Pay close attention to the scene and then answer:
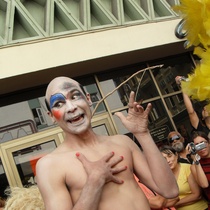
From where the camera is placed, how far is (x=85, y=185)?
5.00ft

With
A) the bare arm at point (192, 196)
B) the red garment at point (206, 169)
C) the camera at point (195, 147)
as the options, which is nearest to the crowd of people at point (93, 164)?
the camera at point (195, 147)

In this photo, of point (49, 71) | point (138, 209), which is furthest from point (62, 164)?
point (49, 71)

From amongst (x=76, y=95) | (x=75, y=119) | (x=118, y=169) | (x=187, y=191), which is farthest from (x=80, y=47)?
(x=118, y=169)

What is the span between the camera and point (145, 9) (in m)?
6.71

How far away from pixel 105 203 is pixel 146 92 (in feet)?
17.8

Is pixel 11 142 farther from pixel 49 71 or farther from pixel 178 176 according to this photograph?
pixel 178 176

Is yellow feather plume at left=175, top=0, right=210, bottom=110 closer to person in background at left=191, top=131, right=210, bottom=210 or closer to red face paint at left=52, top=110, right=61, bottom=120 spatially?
red face paint at left=52, top=110, right=61, bottom=120

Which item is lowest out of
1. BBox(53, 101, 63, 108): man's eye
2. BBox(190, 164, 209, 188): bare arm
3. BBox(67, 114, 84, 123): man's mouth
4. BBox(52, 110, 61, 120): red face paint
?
BBox(190, 164, 209, 188): bare arm

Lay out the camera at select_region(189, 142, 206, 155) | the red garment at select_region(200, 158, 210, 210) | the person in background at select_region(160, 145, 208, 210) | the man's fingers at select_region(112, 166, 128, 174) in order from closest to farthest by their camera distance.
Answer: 1. the man's fingers at select_region(112, 166, 128, 174)
2. the camera at select_region(189, 142, 206, 155)
3. the red garment at select_region(200, 158, 210, 210)
4. the person in background at select_region(160, 145, 208, 210)

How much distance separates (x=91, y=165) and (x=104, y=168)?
0.06 meters

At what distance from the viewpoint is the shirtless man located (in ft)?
5.06

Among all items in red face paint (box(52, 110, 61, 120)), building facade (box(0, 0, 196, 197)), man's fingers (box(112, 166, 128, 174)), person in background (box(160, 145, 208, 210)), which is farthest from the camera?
building facade (box(0, 0, 196, 197))

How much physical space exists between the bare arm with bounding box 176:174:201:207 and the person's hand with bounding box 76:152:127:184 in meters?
1.77

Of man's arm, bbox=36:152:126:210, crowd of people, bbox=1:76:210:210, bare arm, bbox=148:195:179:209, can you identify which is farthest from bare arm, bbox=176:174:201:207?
man's arm, bbox=36:152:126:210
